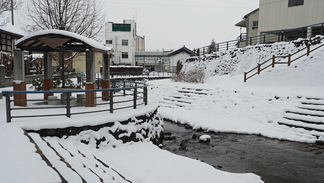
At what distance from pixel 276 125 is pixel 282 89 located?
4591mm

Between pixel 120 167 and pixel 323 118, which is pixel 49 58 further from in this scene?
pixel 323 118

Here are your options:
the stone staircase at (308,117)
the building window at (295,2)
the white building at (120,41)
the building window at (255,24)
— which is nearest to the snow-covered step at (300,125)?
the stone staircase at (308,117)

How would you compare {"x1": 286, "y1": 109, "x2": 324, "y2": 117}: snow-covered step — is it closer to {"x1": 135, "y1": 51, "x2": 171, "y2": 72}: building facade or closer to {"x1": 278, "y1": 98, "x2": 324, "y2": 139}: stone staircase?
{"x1": 278, "y1": 98, "x2": 324, "y2": 139}: stone staircase

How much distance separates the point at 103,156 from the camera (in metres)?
7.36

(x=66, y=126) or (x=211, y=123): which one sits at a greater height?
(x=66, y=126)

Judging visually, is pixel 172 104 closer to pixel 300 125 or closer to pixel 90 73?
pixel 300 125

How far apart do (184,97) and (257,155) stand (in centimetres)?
1046

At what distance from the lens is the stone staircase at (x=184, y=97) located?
18.5 metres

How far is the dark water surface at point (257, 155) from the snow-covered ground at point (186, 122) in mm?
933

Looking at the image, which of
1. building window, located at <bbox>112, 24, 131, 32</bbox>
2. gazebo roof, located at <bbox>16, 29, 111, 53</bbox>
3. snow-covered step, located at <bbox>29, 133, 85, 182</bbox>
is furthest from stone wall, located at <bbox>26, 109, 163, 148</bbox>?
building window, located at <bbox>112, 24, 131, 32</bbox>

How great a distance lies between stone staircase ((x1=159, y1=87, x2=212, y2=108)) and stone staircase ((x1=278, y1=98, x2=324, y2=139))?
21.6ft

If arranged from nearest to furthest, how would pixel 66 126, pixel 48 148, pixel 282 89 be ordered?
pixel 48 148
pixel 66 126
pixel 282 89

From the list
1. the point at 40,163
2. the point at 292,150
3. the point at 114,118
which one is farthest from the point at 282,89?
the point at 40,163

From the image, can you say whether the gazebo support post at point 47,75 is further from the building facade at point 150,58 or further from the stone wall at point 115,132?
the building facade at point 150,58
